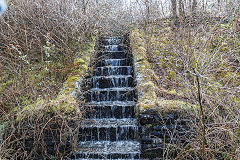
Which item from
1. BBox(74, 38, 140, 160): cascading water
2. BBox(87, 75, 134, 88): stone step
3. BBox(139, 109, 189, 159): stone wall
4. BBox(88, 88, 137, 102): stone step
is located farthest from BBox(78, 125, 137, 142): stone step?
BBox(87, 75, 134, 88): stone step

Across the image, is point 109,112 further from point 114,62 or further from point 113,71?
point 114,62

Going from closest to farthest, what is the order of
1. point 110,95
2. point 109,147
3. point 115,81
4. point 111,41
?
point 109,147 < point 110,95 < point 115,81 < point 111,41

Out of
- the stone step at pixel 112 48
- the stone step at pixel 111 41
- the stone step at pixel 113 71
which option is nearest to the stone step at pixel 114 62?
the stone step at pixel 113 71

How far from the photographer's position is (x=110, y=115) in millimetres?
4902

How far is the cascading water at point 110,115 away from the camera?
157 inches

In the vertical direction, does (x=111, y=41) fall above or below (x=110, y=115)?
above

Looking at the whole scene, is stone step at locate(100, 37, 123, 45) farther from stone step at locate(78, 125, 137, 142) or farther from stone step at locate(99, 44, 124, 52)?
stone step at locate(78, 125, 137, 142)

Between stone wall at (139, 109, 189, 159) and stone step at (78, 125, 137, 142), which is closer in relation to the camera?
stone wall at (139, 109, 189, 159)

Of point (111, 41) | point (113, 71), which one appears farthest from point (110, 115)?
point (111, 41)

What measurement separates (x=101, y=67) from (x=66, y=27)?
1735mm

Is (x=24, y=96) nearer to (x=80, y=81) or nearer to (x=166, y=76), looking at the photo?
(x=80, y=81)

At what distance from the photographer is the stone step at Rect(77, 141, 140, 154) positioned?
3953mm

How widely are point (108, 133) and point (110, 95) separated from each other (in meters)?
1.25

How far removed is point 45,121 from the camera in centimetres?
378
